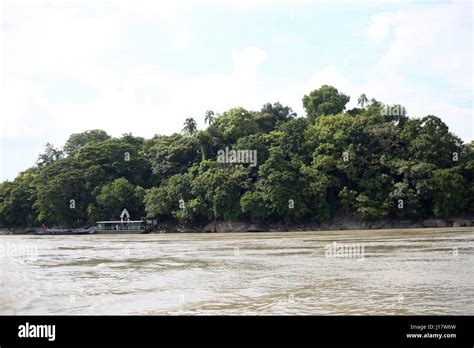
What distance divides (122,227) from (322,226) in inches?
887

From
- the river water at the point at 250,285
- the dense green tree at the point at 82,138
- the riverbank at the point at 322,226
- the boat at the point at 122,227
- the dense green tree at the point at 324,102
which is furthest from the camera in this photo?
the dense green tree at the point at 82,138

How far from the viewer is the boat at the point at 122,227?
59.6m

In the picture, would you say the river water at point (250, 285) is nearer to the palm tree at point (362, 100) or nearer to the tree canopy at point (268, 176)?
the tree canopy at point (268, 176)

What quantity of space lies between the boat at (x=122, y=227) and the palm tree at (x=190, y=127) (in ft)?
63.3

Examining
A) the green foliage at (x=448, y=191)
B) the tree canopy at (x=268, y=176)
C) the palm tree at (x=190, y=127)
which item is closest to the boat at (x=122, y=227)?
the tree canopy at (x=268, y=176)

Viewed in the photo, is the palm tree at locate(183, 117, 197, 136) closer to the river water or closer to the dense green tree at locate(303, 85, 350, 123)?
the dense green tree at locate(303, 85, 350, 123)

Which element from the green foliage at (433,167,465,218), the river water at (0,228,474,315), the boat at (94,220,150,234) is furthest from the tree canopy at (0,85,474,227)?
the river water at (0,228,474,315)

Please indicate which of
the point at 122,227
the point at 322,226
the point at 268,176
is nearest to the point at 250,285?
the point at 268,176

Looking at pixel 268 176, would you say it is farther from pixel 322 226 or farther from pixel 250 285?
pixel 250 285

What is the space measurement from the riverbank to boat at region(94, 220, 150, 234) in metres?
1.82

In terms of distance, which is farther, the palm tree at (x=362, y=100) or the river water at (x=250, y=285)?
the palm tree at (x=362, y=100)

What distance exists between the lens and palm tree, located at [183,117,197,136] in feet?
254

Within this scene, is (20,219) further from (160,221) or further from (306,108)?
(306,108)
